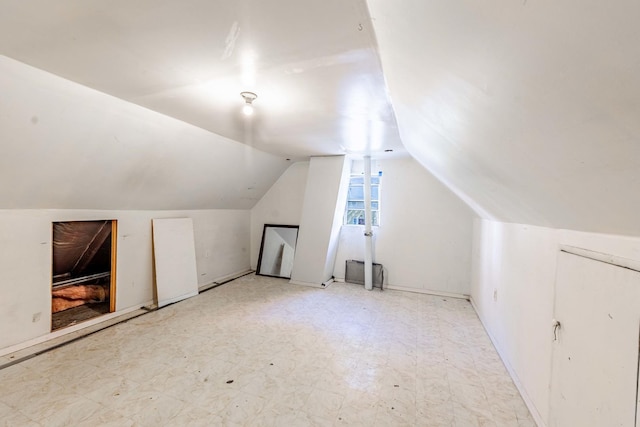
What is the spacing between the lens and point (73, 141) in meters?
2.38

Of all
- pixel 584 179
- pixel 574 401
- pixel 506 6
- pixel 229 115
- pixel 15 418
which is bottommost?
pixel 15 418

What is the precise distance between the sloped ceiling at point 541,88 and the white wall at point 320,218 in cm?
324

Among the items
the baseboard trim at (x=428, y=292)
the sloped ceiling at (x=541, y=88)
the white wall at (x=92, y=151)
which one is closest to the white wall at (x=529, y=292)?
the sloped ceiling at (x=541, y=88)

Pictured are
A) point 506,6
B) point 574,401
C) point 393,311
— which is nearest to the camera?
point 506,6

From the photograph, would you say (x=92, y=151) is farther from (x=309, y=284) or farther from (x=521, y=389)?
(x=521, y=389)

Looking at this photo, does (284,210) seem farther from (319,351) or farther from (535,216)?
(535,216)

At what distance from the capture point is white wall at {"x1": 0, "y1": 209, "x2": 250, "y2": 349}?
2.57m

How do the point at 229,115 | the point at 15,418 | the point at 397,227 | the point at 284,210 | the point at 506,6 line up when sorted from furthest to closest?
the point at 284,210
the point at 397,227
the point at 229,115
the point at 15,418
the point at 506,6

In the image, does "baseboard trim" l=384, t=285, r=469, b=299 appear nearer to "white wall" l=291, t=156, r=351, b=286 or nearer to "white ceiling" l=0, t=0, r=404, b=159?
"white wall" l=291, t=156, r=351, b=286

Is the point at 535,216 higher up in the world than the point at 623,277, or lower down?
higher up

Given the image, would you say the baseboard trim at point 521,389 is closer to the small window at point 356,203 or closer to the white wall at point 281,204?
the small window at point 356,203

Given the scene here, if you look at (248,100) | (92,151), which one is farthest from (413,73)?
(92,151)

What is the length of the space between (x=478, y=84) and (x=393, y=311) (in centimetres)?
339

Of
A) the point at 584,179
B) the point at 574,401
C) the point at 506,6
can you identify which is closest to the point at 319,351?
the point at 574,401
